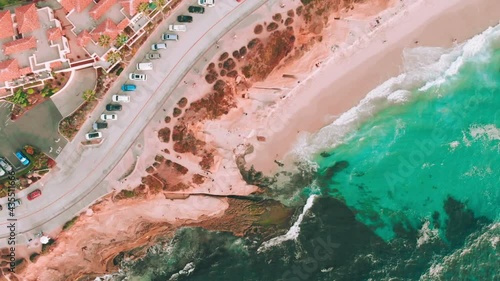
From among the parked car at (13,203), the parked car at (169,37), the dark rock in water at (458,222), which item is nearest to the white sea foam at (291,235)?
the dark rock in water at (458,222)

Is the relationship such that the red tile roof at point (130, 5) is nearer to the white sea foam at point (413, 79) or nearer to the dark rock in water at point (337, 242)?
the white sea foam at point (413, 79)

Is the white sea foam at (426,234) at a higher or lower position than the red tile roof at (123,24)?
lower

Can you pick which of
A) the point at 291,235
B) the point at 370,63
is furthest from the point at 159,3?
the point at 291,235

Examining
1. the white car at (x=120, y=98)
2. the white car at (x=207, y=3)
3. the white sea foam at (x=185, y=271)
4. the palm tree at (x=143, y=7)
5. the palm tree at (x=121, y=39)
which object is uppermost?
the white car at (x=207, y=3)

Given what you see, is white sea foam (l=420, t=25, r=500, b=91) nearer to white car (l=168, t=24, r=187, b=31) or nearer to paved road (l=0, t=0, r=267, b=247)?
paved road (l=0, t=0, r=267, b=247)

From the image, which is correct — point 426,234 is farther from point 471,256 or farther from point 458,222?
point 471,256

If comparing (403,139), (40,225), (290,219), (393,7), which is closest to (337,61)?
(393,7)
